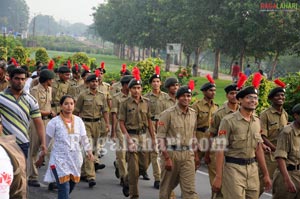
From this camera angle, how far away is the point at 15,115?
281 inches

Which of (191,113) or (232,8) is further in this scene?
(232,8)

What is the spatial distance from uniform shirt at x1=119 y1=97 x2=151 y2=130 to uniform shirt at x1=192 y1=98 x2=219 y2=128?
818mm

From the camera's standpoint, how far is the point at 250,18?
2902 centimetres

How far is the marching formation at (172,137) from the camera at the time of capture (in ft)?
20.4

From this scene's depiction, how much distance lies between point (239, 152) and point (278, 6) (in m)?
22.8

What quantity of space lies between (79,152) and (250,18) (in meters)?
23.2

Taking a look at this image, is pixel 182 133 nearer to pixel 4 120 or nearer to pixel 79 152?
pixel 79 152

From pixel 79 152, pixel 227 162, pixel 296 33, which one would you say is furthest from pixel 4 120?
pixel 296 33

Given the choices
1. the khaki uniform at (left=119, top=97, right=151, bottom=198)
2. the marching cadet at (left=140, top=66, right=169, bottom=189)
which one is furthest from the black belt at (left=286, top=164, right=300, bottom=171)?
→ the marching cadet at (left=140, top=66, right=169, bottom=189)

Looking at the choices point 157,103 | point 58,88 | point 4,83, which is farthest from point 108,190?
point 58,88

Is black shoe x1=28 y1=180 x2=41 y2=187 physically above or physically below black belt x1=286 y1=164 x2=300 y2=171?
below

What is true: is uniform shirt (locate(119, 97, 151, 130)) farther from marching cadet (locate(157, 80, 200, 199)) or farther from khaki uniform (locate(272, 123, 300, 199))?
khaki uniform (locate(272, 123, 300, 199))

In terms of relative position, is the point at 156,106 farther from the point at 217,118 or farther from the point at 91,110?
the point at 217,118

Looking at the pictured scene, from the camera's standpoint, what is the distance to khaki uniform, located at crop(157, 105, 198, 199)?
718 cm
